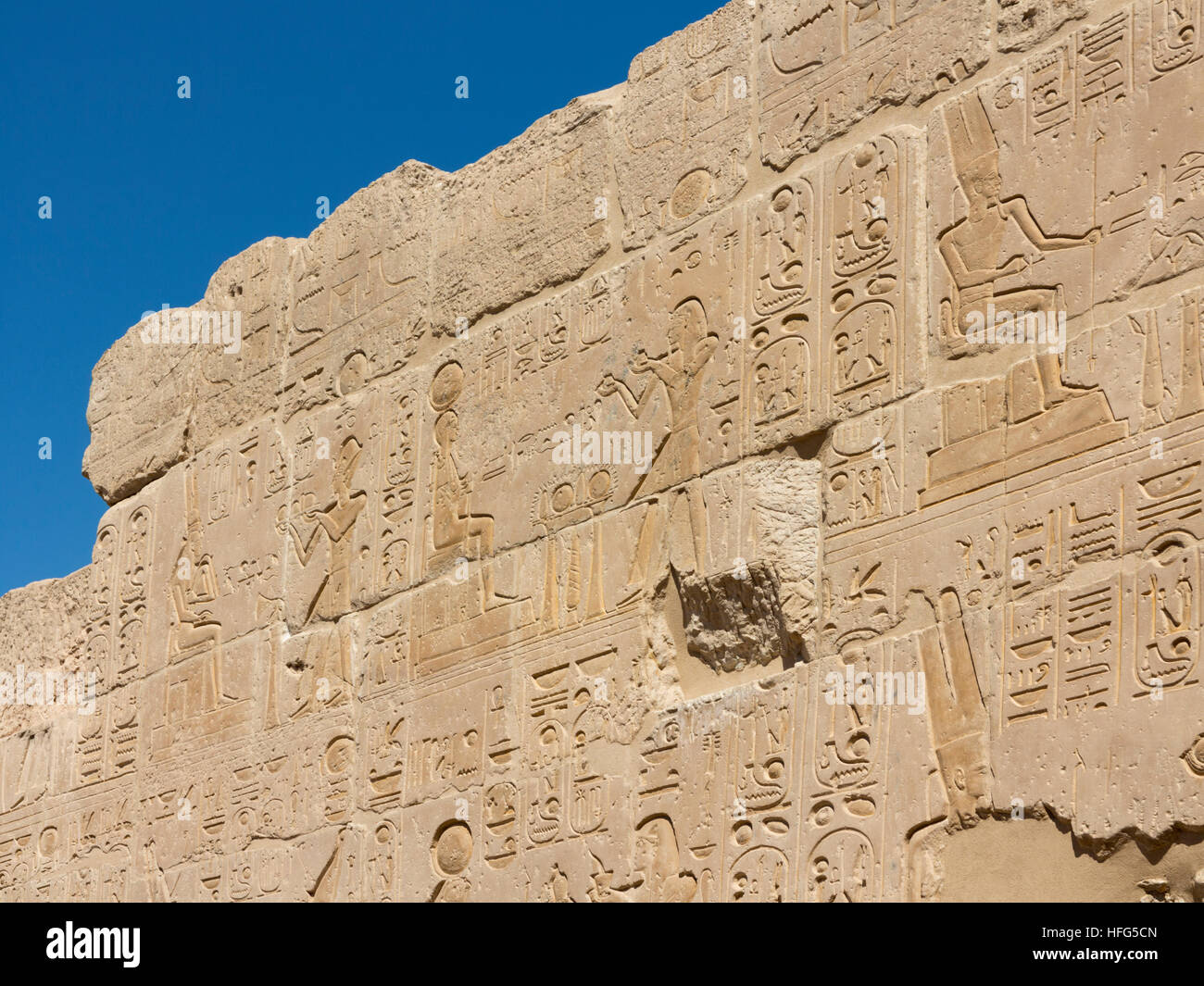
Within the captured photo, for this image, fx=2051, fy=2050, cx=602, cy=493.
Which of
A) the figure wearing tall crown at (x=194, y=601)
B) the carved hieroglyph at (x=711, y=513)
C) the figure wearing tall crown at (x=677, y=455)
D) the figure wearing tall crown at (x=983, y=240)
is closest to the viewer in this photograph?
the carved hieroglyph at (x=711, y=513)

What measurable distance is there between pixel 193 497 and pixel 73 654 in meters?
0.87

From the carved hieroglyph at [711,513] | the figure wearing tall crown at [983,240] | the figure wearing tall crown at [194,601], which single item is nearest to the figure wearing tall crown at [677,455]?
the carved hieroglyph at [711,513]

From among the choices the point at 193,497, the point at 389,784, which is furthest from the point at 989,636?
the point at 193,497

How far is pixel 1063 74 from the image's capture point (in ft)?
16.2

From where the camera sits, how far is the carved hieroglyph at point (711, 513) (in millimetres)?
4555

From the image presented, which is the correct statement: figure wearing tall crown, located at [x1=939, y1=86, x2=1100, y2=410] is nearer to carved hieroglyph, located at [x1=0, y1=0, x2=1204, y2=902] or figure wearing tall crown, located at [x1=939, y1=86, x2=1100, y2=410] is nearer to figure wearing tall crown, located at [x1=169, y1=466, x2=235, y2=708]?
carved hieroglyph, located at [x1=0, y1=0, x2=1204, y2=902]

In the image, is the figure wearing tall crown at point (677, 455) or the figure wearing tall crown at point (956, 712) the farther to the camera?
the figure wearing tall crown at point (677, 455)

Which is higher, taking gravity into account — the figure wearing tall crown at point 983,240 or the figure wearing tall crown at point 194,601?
the figure wearing tall crown at point 983,240

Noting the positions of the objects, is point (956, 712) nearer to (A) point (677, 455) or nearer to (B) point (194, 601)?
(A) point (677, 455)

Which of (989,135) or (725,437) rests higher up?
(989,135)

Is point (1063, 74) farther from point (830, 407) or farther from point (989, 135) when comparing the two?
point (830, 407)

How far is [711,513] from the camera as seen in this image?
5402 mm

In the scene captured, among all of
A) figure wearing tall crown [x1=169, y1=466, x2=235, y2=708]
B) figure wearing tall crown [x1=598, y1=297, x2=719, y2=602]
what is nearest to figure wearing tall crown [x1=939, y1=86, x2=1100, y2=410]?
figure wearing tall crown [x1=598, y1=297, x2=719, y2=602]

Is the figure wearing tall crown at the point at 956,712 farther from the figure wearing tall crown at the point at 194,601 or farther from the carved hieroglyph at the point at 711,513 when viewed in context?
the figure wearing tall crown at the point at 194,601
